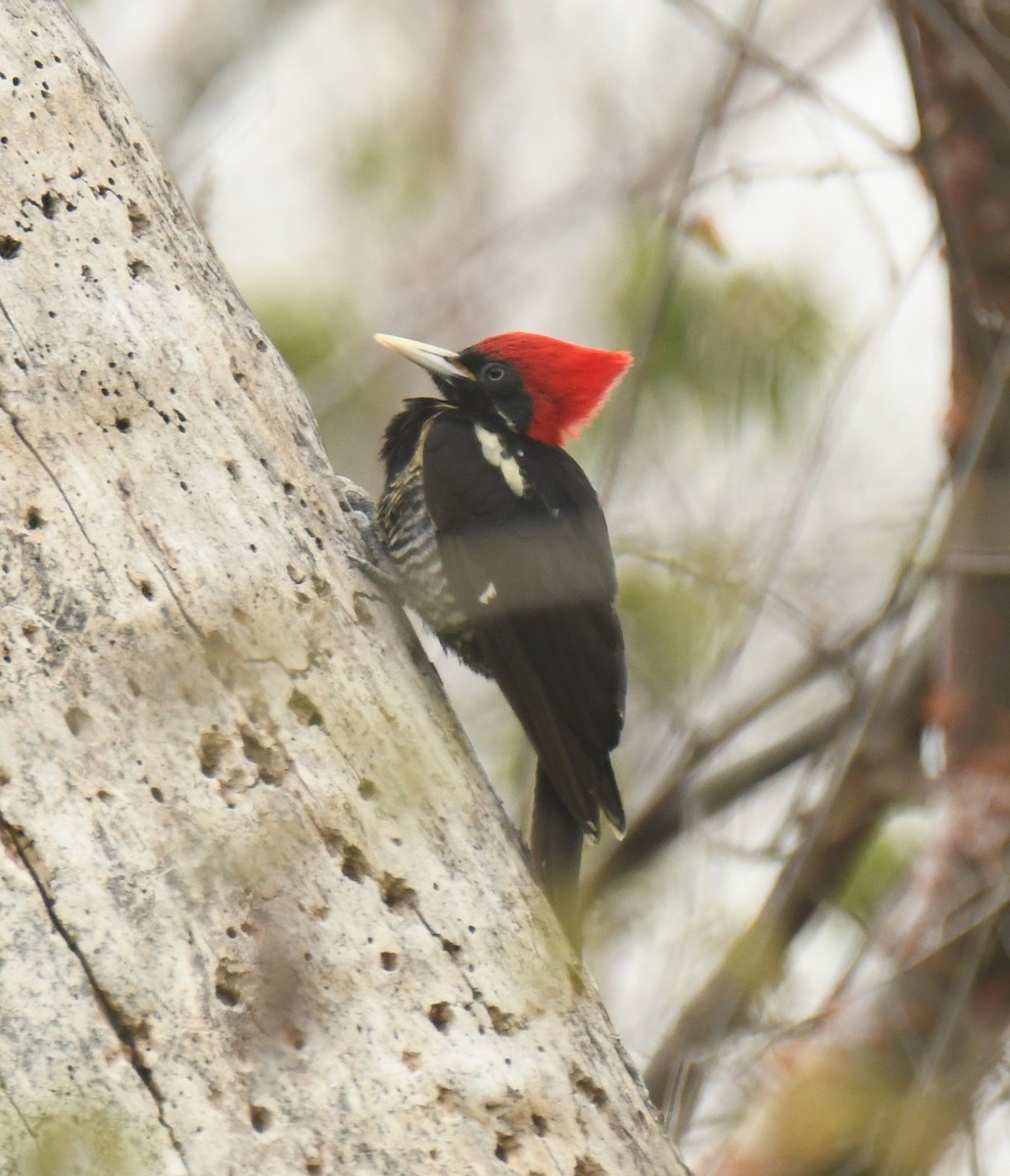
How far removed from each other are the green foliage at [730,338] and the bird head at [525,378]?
170mm

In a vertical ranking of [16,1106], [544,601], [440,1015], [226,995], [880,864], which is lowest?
[16,1106]

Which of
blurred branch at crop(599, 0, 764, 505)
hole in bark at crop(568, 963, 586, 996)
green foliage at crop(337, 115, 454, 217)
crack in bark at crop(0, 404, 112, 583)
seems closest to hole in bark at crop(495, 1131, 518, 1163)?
hole in bark at crop(568, 963, 586, 996)

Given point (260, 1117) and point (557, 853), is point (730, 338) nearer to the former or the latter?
point (557, 853)

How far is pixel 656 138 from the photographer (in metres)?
5.93

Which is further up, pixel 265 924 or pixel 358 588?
pixel 358 588

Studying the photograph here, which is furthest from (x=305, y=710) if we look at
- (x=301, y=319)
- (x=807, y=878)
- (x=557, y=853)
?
(x=807, y=878)

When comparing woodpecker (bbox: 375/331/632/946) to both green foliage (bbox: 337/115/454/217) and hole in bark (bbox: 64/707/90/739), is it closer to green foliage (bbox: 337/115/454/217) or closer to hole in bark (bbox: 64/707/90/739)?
green foliage (bbox: 337/115/454/217)

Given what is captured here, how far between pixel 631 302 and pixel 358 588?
1.87m

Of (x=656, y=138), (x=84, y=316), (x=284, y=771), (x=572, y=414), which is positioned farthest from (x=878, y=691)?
(x=656, y=138)

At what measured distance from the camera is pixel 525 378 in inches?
163

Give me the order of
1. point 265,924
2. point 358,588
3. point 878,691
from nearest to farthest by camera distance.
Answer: point 265,924 → point 358,588 → point 878,691

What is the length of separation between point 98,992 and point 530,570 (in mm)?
1610

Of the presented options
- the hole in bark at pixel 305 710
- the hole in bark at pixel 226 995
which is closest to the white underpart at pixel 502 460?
the hole in bark at pixel 305 710

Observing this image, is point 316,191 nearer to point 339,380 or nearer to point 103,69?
point 339,380
